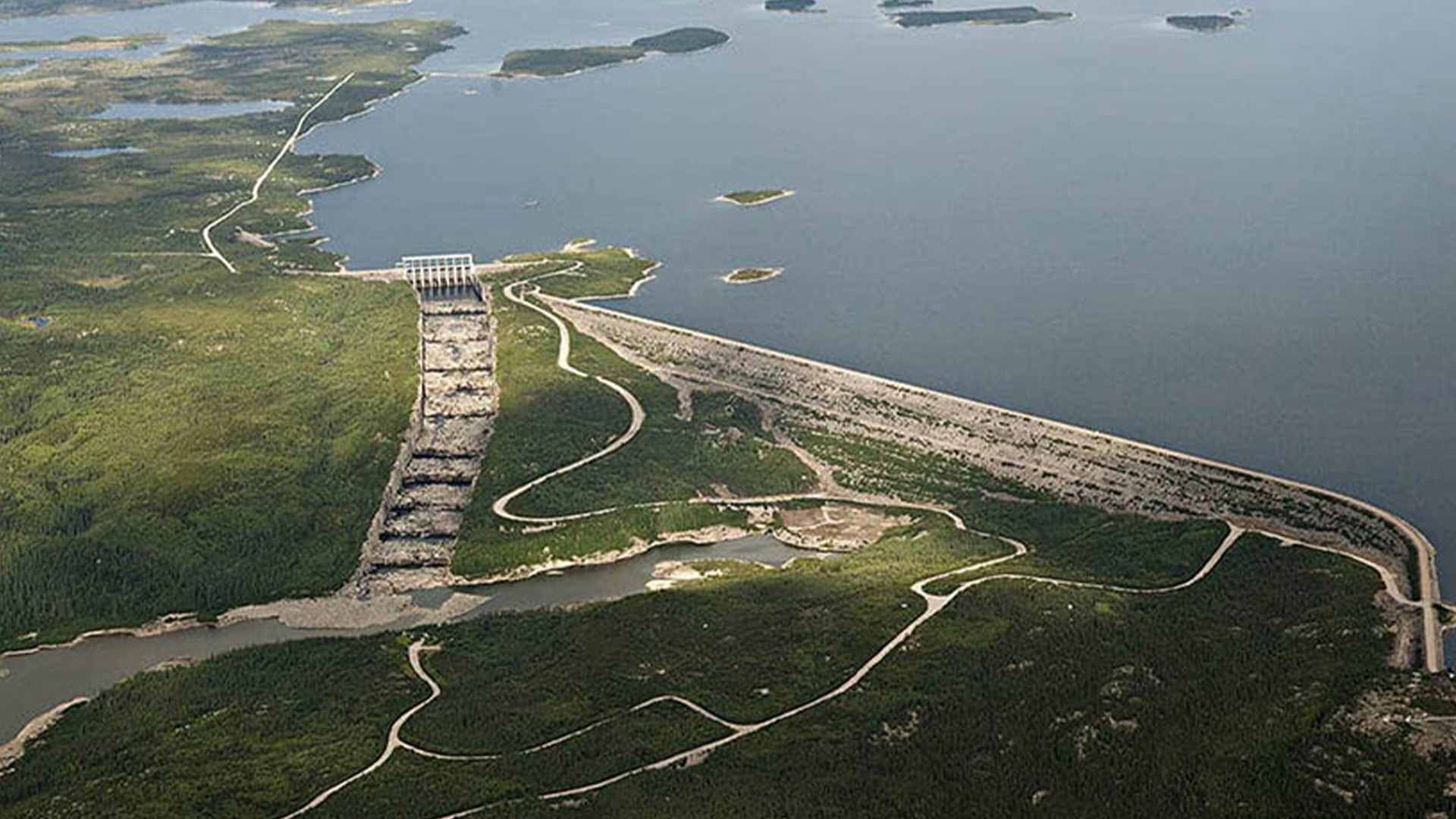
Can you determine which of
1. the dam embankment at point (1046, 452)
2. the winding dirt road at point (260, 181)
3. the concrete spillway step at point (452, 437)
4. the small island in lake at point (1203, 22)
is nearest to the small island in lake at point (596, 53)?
the winding dirt road at point (260, 181)

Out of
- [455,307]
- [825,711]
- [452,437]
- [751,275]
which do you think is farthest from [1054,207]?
[825,711]

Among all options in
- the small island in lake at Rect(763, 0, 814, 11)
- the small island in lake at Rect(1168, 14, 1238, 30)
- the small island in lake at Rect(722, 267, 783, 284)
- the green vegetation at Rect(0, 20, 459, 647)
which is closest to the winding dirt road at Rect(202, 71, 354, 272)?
the green vegetation at Rect(0, 20, 459, 647)

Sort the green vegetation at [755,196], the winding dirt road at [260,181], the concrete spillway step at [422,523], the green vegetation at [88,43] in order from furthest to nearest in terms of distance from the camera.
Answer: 1. the green vegetation at [88,43]
2. the green vegetation at [755,196]
3. the winding dirt road at [260,181]
4. the concrete spillway step at [422,523]

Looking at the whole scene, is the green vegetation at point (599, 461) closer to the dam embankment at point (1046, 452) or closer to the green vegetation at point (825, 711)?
the dam embankment at point (1046, 452)

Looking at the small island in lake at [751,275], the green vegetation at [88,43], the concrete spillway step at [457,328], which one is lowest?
the concrete spillway step at [457,328]

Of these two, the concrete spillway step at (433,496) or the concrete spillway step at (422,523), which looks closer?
the concrete spillway step at (422,523)

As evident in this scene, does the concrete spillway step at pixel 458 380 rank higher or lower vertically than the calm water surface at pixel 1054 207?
lower
